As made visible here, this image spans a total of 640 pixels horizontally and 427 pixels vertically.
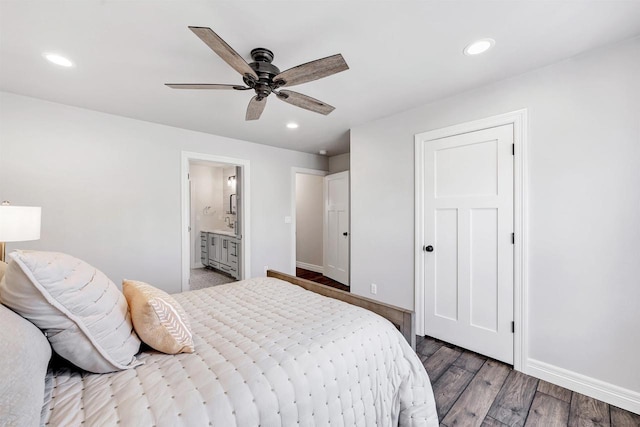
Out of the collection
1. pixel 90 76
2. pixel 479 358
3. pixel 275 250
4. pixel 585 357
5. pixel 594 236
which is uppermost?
pixel 90 76

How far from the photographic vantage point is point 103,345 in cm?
98

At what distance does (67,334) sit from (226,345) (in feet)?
1.87

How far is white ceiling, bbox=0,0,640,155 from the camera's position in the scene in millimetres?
1470

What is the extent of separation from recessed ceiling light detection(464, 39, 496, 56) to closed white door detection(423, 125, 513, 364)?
0.73 m

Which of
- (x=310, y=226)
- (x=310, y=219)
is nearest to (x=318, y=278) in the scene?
(x=310, y=226)

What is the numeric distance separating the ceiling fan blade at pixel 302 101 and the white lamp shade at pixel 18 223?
2.02 metres

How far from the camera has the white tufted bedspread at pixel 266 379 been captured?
0.86 metres

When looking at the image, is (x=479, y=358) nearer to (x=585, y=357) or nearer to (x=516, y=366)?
(x=516, y=366)

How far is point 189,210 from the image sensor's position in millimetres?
3912

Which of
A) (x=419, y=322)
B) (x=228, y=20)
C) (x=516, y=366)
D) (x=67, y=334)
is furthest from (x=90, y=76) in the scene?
(x=516, y=366)

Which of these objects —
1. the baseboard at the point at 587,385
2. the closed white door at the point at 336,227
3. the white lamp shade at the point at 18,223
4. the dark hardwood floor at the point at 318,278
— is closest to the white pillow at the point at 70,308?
the white lamp shade at the point at 18,223

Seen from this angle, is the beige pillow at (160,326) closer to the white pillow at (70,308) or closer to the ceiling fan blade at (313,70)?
the white pillow at (70,308)

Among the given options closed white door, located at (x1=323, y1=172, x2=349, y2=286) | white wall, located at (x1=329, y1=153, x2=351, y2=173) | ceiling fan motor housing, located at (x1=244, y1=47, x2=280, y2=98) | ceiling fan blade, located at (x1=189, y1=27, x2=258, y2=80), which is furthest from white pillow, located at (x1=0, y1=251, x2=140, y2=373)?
white wall, located at (x1=329, y1=153, x2=351, y2=173)

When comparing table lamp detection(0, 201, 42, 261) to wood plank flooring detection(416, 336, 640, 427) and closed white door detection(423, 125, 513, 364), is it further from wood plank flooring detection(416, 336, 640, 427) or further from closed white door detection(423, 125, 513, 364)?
closed white door detection(423, 125, 513, 364)
